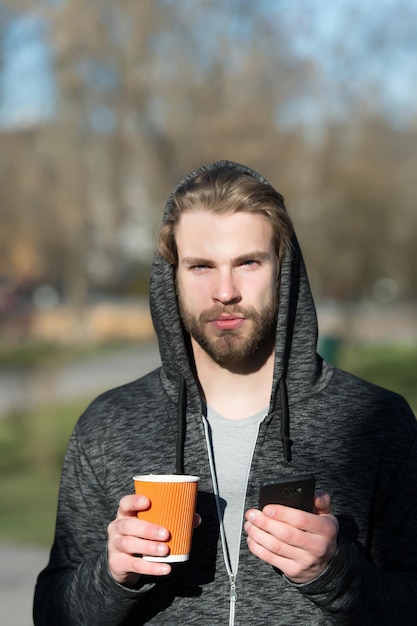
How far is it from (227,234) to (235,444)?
531mm

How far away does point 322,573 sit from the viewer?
2.11 m

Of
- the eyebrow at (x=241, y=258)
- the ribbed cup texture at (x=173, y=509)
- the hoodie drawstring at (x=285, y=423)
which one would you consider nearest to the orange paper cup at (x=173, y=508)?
the ribbed cup texture at (x=173, y=509)

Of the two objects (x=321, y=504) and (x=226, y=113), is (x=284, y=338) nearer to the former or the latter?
(x=321, y=504)

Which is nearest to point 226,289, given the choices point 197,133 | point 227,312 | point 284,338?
point 227,312

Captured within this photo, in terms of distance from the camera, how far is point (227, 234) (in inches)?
96.2

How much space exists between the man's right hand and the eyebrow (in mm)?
652

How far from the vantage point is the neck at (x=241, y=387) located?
8.40 ft

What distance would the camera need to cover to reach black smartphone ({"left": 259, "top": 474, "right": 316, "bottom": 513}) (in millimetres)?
2027

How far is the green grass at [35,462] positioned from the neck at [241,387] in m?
5.48

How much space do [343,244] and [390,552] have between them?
2103 centimetres

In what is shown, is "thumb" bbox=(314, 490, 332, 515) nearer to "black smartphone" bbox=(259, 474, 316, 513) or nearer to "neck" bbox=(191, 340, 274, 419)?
"black smartphone" bbox=(259, 474, 316, 513)

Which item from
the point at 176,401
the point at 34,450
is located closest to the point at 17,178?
the point at 34,450

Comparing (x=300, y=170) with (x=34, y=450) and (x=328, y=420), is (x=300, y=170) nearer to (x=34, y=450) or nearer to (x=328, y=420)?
(x=34, y=450)

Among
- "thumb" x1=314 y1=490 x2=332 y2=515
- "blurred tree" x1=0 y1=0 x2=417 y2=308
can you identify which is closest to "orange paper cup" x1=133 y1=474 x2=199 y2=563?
"thumb" x1=314 y1=490 x2=332 y2=515
